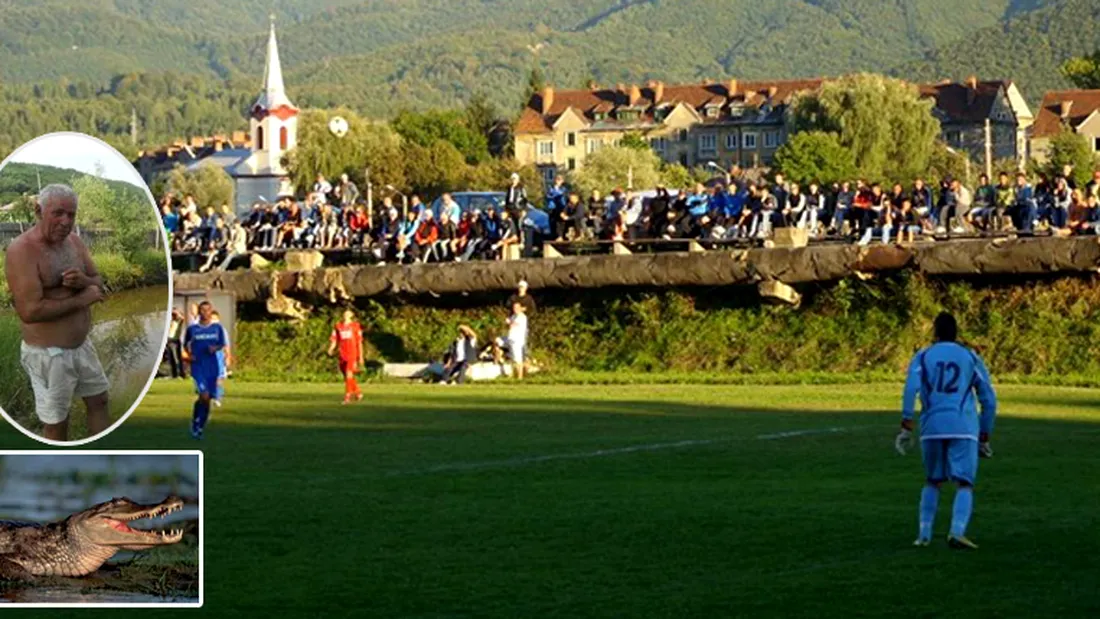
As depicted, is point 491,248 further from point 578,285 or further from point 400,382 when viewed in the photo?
point 400,382

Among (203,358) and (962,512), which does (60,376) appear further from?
(203,358)

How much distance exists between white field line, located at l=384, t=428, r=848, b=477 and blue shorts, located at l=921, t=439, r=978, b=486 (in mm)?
7724

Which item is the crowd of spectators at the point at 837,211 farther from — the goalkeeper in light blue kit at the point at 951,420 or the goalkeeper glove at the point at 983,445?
the goalkeeper in light blue kit at the point at 951,420

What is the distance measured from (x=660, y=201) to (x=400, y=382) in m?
8.90

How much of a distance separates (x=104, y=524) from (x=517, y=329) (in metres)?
34.8

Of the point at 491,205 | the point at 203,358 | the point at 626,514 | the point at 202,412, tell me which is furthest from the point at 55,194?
the point at 491,205

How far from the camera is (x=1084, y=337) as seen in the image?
41750 mm

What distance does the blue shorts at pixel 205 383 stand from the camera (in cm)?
2988

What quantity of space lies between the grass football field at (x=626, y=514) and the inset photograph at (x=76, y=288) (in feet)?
2.63

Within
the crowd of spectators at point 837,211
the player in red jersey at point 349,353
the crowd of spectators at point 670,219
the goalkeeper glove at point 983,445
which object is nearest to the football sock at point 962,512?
the goalkeeper glove at point 983,445

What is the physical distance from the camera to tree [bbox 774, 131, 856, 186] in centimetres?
18300

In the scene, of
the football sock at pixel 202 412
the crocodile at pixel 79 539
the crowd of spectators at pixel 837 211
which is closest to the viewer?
the crocodile at pixel 79 539

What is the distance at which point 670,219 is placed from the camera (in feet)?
165

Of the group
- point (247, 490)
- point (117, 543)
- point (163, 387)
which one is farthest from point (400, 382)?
point (117, 543)
